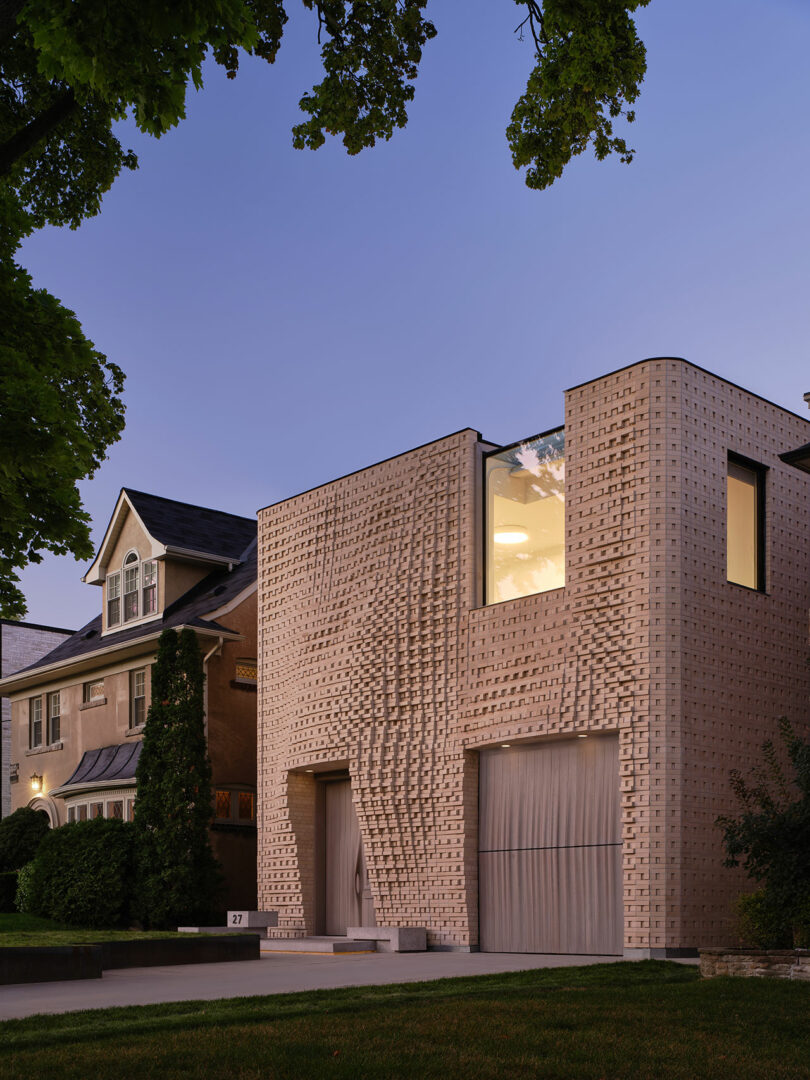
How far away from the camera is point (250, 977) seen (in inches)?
566

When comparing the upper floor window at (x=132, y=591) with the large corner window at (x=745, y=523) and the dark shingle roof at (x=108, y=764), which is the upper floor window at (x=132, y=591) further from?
the large corner window at (x=745, y=523)

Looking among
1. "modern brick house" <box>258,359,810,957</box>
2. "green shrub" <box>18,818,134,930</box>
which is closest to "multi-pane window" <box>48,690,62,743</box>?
"green shrub" <box>18,818,134,930</box>

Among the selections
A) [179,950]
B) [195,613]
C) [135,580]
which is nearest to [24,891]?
[195,613]

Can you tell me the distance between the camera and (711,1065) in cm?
723

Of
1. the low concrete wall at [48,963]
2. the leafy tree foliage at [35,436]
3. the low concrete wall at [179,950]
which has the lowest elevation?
the low concrete wall at [179,950]

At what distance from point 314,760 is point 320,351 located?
9080 cm

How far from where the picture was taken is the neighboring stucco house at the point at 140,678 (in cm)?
2831

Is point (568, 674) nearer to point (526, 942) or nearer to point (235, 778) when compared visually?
point (526, 942)

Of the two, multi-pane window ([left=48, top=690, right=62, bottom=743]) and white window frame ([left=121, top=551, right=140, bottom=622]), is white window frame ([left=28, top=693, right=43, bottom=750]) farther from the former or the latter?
white window frame ([left=121, top=551, right=140, bottom=622])

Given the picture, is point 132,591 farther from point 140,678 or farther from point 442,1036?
point 442,1036

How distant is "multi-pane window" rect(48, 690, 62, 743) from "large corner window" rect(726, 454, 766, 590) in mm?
20773

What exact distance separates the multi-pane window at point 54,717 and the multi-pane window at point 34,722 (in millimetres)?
634

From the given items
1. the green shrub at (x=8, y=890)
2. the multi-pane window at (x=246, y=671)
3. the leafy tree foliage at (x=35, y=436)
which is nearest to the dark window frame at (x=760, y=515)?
the leafy tree foliage at (x=35, y=436)

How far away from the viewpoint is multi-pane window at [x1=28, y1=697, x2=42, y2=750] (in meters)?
33.9
